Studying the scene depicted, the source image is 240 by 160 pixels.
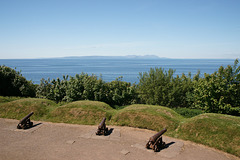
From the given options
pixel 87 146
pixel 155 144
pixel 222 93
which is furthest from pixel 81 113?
pixel 222 93

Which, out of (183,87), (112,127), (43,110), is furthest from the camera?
(183,87)

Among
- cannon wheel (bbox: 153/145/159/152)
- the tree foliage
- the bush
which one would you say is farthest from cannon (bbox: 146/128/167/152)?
the tree foliage

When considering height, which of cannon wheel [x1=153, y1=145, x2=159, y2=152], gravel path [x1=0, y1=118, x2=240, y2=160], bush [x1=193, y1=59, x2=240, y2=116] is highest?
bush [x1=193, y1=59, x2=240, y2=116]

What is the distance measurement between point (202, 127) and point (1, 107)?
57.4 feet

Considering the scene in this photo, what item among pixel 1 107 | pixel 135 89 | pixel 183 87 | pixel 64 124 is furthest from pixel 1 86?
pixel 183 87

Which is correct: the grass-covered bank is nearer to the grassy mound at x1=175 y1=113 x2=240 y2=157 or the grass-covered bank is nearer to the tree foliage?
the grassy mound at x1=175 y1=113 x2=240 y2=157

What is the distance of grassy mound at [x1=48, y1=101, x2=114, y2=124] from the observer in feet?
48.5

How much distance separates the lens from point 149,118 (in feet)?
45.6

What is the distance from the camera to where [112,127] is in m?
13.6

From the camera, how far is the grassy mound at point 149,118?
13.1 metres

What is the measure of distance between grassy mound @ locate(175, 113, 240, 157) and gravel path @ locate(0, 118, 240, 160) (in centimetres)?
57

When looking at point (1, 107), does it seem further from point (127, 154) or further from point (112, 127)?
point (127, 154)

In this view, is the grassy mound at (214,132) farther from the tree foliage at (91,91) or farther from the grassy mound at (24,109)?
the grassy mound at (24,109)

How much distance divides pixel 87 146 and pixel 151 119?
557 centimetres
